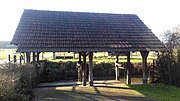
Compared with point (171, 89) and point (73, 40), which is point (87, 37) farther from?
point (171, 89)

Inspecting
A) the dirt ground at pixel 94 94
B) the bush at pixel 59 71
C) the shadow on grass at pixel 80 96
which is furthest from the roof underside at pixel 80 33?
the bush at pixel 59 71

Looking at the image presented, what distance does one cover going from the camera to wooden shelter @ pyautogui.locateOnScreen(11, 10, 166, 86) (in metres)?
18.2

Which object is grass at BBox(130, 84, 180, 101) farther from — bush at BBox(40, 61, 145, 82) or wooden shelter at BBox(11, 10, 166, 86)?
bush at BBox(40, 61, 145, 82)

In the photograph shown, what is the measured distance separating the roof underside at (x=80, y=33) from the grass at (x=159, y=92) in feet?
8.02

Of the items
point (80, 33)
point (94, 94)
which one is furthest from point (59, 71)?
point (94, 94)

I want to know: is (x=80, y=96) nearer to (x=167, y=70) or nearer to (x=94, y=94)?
(x=94, y=94)

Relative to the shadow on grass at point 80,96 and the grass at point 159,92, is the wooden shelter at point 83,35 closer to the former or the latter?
the grass at point 159,92

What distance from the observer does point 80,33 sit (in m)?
19.7

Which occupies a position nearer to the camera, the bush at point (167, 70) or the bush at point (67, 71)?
the bush at point (167, 70)

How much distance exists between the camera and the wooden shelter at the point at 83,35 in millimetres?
Answer: 18188

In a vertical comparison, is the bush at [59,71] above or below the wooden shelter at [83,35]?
below

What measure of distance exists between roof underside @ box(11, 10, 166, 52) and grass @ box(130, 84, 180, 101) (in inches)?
96.2

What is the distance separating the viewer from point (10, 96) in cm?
981

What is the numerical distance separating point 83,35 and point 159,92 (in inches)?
239
